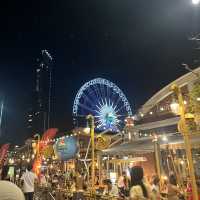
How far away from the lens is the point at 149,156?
20.3 meters

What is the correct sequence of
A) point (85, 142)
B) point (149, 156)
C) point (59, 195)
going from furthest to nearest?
point (85, 142), point (149, 156), point (59, 195)

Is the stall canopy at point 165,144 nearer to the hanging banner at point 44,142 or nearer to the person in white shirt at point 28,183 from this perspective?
the hanging banner at point 44,142

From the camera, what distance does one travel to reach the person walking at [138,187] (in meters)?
4.24

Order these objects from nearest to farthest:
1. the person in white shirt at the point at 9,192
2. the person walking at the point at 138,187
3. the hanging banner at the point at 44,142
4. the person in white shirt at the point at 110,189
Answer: the person in white shirt at the point at 9,192, the person walking at the point at 138,187, the person in white shirt at the point at 110,189, the hanging banner at the point at 44,142

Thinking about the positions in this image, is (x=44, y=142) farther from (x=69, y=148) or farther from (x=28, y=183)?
(x=28, y=183)

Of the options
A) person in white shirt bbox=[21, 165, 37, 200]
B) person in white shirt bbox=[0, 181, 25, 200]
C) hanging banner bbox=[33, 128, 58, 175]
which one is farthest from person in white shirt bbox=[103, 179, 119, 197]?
person in white shirt bbox=[0, 181, 25, 200]

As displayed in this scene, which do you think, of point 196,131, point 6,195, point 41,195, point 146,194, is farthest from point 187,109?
point 6,195

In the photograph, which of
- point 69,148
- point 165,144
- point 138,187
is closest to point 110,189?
point 69,148

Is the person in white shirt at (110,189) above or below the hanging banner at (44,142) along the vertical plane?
below

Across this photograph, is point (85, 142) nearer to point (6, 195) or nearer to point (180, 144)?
point (180, 144)

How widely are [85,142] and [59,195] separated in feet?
84.7

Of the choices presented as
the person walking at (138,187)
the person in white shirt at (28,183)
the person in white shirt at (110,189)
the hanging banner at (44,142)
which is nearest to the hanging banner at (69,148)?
the person in white shirt at (110,189)

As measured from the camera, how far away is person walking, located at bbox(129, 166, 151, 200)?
4242 mm

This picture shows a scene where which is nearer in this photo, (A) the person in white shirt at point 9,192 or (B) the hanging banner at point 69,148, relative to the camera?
(A) the person in white shirt at point 9,192
